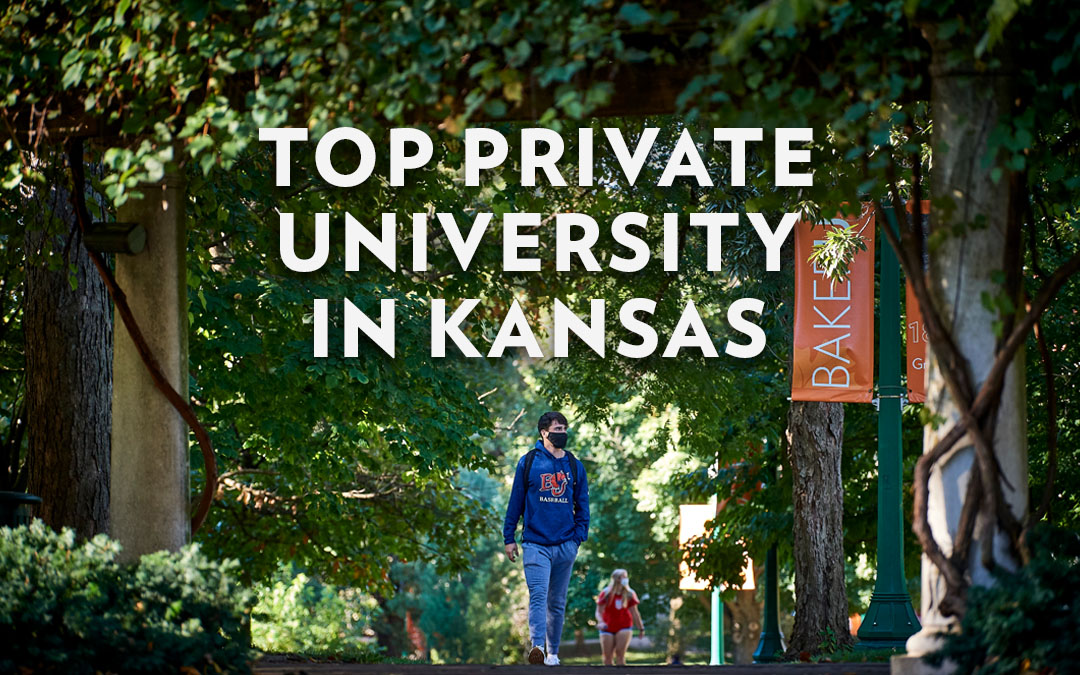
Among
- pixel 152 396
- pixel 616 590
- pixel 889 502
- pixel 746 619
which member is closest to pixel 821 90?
pixel 152 396

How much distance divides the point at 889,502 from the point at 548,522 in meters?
3.45

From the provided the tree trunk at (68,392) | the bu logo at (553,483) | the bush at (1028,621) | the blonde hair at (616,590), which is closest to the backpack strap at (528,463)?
the bu logo at (553,483)

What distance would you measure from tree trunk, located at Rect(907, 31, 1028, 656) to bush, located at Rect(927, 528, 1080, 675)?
1.06ft

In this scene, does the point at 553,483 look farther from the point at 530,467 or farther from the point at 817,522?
the point at 817,522

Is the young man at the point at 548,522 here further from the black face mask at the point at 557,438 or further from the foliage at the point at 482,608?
the foliage at the point at 482,608

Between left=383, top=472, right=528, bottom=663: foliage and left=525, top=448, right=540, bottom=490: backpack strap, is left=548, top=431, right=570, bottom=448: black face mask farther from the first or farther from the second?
left=383, top=472, right=528, bottom=663: foliage

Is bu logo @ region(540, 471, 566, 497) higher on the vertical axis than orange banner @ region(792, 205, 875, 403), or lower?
lower

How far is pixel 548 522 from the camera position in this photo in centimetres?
1009

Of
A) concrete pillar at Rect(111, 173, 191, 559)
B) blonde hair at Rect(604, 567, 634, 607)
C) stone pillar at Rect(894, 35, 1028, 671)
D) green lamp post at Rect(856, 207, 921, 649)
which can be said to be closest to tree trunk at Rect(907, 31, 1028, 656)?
stone pillar at Rect(894, 35, 1028, 671)

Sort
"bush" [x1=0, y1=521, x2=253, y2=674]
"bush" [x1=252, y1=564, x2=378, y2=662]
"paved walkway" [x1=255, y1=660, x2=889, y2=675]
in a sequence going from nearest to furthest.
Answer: "bush" [x1=0, y1=521, x2=253, y2=674] < "paved walkway" [x1=255, y1=660, x2=889, y2=675] < "bush" [x1=252, y1=564, x2=378, y2=662]

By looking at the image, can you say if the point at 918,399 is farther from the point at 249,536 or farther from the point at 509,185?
the point at 249,536

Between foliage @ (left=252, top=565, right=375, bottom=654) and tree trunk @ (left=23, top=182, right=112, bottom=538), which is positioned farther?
foliage @ (left=252, top=565, right=375, bottom=654)

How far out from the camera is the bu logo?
33.3 ft

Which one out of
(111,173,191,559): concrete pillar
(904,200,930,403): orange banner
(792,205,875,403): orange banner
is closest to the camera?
(111,173,191,559): concrete pillar
